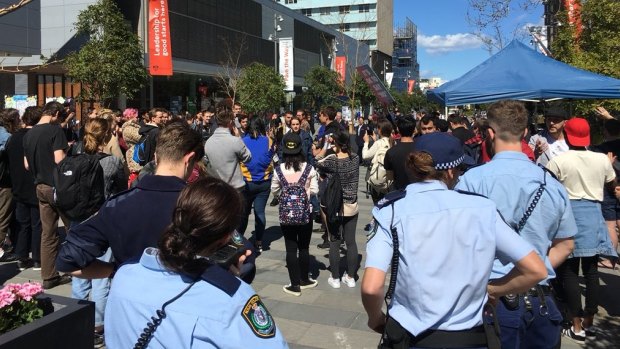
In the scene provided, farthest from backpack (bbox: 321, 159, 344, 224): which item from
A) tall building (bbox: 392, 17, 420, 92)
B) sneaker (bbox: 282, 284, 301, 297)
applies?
tall building (bbox: 392, 17, 420, 92)

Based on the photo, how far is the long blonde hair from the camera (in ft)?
14.8

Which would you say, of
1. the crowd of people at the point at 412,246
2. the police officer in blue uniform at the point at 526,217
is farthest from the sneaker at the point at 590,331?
the police officer in blue uniform at the point at 526,217

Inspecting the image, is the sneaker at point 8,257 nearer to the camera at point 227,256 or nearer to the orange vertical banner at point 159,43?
the camera at point 227,256

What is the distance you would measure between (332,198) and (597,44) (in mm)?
9269

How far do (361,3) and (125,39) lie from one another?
64487 millimetres

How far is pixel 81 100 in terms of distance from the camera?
23.0 m

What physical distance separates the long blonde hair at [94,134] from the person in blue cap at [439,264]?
330 centimetres

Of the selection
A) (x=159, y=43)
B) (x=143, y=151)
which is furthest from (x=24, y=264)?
(x=159, y=43)

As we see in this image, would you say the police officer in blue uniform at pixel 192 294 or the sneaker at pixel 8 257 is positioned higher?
the police officer in blue uniform at pixel 192 294

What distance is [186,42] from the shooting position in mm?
34500

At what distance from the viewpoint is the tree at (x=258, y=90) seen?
30.6 meters

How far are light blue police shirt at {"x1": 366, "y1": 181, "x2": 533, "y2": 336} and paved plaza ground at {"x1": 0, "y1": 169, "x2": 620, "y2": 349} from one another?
242 cm

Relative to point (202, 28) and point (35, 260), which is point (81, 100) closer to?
point (202, 28)

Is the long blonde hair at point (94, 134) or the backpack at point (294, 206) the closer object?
the long blonde hair at point (94, 134)
